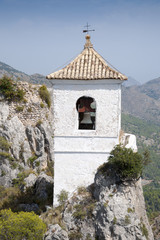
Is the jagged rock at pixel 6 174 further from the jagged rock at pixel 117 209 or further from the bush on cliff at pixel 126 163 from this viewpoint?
the bush on cliff at pixel 126 163

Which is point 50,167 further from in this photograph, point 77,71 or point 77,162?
point 77,71

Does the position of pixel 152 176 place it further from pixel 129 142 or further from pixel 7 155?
pixel 129 142

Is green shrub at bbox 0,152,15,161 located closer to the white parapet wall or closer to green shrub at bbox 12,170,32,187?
green shrub at bbox 12,170,32,187

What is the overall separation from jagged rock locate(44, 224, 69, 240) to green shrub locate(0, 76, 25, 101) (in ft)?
42.9

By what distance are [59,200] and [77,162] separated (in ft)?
5.92

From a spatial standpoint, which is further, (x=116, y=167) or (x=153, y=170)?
(x=153, y=170)

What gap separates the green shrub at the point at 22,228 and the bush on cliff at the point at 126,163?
311 cm

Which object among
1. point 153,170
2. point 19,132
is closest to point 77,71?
point 19,132

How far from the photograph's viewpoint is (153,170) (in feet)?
465

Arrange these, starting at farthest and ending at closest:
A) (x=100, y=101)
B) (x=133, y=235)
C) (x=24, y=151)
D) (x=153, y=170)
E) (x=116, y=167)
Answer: (x=153, y=170), (x=24, y=151), (x=100, y=101), (x=116, y=167), (x=133, y=235)

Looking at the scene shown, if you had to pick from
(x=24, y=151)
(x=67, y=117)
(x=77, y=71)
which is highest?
(x=77, y=71)

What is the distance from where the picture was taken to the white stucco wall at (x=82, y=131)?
1018 centimetres

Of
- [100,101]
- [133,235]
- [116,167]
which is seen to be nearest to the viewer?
[133,235]

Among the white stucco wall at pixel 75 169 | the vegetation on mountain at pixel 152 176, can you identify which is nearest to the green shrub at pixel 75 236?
the white stucco wall at pixel 75 169
